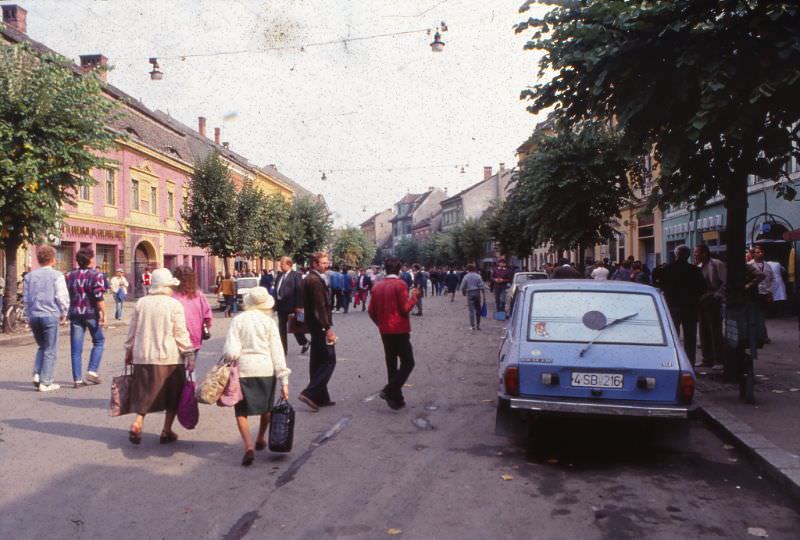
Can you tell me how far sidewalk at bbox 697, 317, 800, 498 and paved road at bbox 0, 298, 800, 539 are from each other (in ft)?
0.59

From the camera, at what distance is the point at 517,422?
249 inches

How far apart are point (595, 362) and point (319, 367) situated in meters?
3.49

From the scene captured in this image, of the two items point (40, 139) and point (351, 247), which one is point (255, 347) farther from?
point (351, 247)

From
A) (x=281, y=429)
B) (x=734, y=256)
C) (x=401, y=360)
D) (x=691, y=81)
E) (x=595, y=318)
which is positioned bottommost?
(x=281, y=429)

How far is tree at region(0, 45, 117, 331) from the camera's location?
57.1 ft

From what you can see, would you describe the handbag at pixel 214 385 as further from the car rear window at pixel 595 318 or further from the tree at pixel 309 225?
the tree at pixel 309 225

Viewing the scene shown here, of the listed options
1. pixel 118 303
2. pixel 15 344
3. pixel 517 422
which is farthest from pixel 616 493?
pixel 118 303

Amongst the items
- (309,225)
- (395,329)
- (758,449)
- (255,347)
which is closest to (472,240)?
Answer: (309,225)

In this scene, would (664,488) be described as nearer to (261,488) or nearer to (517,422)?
(517,422)

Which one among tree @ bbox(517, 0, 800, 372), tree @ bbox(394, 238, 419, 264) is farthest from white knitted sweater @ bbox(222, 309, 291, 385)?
tree @ bbox(394, 238, 419, 264)

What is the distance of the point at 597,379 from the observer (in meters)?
6.09

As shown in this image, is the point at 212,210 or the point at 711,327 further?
the point at 212,210

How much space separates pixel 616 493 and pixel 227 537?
2.78 m

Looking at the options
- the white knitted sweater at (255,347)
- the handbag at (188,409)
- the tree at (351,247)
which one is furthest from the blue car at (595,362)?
the tree at (351,247)
